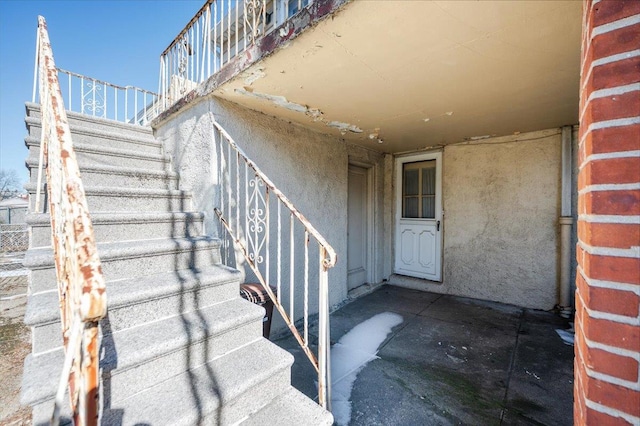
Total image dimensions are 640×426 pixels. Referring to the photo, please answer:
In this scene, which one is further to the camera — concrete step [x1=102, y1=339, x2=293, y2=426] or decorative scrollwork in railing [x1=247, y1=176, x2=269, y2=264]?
decorative scrollwork in railing [x1=247, y1=176, x2=269, y2=264]

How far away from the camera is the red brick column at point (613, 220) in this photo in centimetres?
78

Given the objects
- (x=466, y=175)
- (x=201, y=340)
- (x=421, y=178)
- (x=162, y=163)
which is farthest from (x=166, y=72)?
(x=466, y=175)

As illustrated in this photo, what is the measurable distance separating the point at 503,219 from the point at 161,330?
448 cm

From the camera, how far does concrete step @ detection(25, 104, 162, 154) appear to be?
2609 mm

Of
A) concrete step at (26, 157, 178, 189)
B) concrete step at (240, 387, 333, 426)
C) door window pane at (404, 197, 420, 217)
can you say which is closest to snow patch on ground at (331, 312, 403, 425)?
concrete step at (240, 387, 333, 426)

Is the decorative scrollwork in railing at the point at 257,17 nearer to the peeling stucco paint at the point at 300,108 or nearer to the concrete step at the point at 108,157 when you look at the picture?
the peeling stucco paint at the point at 300,108

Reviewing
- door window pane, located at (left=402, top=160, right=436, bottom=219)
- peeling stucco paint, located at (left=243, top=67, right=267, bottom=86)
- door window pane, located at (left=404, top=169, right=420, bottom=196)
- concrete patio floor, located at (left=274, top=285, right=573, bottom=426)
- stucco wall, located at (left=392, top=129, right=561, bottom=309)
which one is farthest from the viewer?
door window pane, located at (left=404, top=169, right=420, bottom=196)

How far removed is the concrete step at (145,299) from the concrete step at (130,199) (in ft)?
2.56

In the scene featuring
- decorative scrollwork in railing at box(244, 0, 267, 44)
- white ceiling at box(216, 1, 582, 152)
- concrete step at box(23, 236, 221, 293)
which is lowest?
concrete step at box(23, 236, 221, 293)

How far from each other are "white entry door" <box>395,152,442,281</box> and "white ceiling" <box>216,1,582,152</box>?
1.46 metres

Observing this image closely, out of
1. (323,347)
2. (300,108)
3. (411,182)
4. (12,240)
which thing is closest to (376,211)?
(411,182)

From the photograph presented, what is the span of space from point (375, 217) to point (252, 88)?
3.14 metres

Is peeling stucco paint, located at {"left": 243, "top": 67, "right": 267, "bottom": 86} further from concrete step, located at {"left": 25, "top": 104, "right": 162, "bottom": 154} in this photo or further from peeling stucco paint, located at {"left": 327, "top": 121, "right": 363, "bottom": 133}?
concrete step, located at {"left": 25, "top": 104, "right": 162, "bottom": 154}

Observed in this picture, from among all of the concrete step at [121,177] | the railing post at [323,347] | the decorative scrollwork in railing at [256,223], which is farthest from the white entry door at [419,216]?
the concrete step at [121,177]
